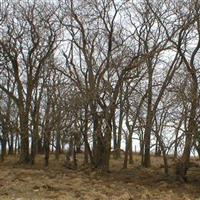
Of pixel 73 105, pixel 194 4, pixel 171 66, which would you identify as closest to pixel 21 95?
pixel 73 105

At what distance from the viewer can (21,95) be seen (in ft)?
94.0

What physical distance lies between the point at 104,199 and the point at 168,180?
7275 millimetres

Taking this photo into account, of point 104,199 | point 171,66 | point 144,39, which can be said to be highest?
point 144,39

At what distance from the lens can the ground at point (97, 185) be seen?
1709 cm

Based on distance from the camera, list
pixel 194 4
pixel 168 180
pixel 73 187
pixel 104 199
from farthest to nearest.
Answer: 1. pixel 168 180
2. pixel 194 4
3. pixel 73 187
4. pixel 104 199

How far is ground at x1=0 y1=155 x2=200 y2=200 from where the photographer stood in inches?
673

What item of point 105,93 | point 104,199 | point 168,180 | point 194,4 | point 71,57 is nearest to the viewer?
point 104,199

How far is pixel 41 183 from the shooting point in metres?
20.0

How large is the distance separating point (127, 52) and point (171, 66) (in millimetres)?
2524

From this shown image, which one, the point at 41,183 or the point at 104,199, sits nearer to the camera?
the point at 104,199

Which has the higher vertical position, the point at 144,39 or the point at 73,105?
the point at 144,39

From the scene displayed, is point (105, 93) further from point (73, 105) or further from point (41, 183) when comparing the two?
point (41, 183)

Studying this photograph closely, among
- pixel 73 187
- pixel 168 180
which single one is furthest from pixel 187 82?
pixel 73 187

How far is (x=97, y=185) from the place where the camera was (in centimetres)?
2036
